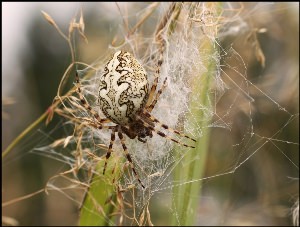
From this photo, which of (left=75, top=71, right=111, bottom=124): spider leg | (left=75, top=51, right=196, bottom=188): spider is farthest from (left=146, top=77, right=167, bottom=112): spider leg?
(left=75, top=71, right=111, bottom=124): spider leg

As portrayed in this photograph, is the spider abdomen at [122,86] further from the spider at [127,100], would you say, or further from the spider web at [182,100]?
the spider web at [182,100]

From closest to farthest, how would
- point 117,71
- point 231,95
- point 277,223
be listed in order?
1. point 117,71
2. point 231,95
3. point 277,223

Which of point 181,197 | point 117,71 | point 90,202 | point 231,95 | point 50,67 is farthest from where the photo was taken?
point 50,67

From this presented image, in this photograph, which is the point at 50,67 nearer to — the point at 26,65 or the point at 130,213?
the point at 26,65

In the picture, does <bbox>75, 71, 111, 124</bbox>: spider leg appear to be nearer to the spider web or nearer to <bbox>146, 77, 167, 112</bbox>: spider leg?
the spider web

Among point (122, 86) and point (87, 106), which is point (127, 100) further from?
point (87, 106)

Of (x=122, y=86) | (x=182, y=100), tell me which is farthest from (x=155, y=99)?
(x=122, y=86)

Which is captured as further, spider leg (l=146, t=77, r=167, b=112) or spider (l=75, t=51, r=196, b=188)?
spider leg (l=146, t=77, r=167, b=112)

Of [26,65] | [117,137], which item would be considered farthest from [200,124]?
[26,65]
